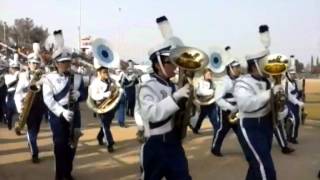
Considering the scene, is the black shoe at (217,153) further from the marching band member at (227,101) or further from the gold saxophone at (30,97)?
the gold saxophone at (30,97)

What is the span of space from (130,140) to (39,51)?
3770mm

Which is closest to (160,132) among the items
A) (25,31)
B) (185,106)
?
(185,106)

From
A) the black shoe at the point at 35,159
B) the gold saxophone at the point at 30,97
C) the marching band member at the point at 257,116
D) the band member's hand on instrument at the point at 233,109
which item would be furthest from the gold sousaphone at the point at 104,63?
the marching band member at the point at 257,116

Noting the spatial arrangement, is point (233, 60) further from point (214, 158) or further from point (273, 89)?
point (273, 89)

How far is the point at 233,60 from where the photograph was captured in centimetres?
1034

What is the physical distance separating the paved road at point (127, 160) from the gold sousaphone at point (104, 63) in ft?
2.59

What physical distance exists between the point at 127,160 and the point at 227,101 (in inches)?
78.9

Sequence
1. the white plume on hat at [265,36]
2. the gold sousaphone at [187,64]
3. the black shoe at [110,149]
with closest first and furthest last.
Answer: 1. the gold sousaphone at [187,64]
2. the white plume on hat at [265,36]
3. the black shoe at [110,149]

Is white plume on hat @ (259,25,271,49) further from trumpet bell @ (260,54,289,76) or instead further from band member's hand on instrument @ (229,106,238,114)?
band member's hand on instrument @ (229,106,238,114)

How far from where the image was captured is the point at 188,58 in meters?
4.88

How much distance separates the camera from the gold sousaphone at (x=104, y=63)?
10883 mm

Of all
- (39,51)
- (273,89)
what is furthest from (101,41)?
(273,89)

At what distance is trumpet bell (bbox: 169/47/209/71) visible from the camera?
4859mm

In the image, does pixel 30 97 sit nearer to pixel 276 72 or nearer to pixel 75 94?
pixel 75 94
